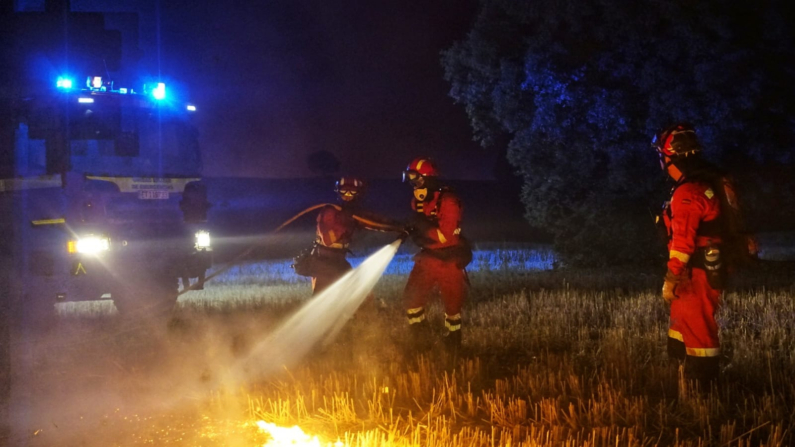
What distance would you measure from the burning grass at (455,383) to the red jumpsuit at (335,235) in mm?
617

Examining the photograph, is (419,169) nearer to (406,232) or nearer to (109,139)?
(406,232)

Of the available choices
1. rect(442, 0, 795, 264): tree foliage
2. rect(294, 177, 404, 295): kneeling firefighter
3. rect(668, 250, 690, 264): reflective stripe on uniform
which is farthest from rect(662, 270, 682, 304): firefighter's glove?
rect(442, 0, 795, 264): tree foliage

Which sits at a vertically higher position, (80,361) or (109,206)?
(109,206)

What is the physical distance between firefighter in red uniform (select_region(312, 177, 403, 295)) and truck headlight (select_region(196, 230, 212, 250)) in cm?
380

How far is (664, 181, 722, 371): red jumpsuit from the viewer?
5355 millimetres

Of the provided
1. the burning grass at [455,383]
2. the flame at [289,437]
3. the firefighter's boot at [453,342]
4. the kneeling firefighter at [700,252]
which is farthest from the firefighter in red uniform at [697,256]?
the flame at [289,437]

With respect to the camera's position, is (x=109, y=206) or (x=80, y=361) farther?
(x=109, y=206)

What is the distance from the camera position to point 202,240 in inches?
427

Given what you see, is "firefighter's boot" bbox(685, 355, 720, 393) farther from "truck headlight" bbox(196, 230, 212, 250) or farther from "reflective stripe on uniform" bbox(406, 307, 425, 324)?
"truck headlight" bbox(196, 230, 212, 250)

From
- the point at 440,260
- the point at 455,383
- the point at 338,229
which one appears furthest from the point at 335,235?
the point at 455,383

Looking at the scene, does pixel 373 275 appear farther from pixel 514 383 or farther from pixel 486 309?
pixel 514 383

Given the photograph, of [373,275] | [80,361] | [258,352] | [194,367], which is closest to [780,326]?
[373,275]

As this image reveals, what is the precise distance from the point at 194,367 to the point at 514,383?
345 cm

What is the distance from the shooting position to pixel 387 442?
15.2 ft
